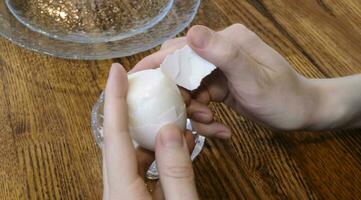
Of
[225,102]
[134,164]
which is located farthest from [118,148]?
[225,102]

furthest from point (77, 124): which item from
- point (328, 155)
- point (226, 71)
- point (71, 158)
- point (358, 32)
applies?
point (358, 32)

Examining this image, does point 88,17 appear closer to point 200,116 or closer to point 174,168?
point 200,116

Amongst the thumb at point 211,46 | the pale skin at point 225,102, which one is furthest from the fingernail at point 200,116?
the thumb at point 211,46

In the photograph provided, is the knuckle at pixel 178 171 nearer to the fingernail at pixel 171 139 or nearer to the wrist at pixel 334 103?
the fingernail at pixel 171 139


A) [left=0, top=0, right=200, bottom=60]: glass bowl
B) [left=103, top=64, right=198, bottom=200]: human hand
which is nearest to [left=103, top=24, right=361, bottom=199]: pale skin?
[left=103, top=64, right=198, bottom=200]: human hand

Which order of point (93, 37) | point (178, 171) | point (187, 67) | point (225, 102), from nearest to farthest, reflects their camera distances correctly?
1. point (178, 171)
2. point (187, 67)
3. point (225, 102)
4. point (93, 37)

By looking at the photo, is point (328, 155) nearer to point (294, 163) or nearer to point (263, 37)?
point (294, 163)
